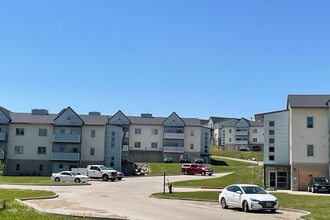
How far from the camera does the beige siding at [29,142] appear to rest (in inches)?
2675

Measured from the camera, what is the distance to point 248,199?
72.0 ft

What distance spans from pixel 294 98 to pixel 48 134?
40066 mm

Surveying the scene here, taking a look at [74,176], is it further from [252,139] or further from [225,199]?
[252,139]

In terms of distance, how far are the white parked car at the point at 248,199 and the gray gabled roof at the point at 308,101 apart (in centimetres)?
2498

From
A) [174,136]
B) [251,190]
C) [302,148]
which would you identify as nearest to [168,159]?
[174,136]

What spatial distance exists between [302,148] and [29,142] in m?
43.2

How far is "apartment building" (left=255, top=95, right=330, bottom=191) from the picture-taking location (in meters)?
45.3

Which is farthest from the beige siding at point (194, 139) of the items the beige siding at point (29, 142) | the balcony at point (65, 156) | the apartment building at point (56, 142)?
the beige siding at point (29, 142)

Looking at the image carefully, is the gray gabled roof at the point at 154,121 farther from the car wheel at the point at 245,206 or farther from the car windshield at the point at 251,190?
the car wheel at the point at 245,206

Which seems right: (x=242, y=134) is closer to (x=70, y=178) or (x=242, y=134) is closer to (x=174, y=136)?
(x=174, y=136)

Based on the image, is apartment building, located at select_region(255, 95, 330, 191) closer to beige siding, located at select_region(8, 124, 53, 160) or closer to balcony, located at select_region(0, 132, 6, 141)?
beige siding, located at select_region(8, 124, 53, 160)

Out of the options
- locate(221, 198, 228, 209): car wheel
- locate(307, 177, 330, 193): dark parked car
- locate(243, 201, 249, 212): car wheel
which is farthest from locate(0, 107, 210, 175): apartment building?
locate(243, 201, 249, 212): car wheel

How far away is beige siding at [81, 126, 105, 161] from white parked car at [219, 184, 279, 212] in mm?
45716

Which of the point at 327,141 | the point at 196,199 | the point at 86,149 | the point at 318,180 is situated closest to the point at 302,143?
the point at 327,141
